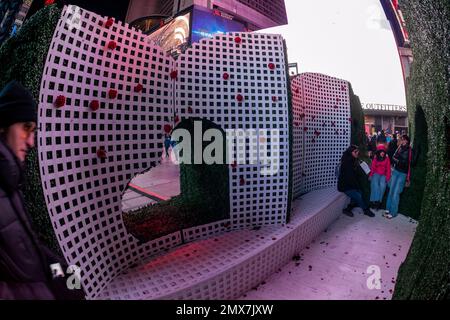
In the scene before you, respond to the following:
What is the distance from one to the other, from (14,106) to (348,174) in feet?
19.6

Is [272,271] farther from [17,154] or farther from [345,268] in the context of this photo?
[17,154]

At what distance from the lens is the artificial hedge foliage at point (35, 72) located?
78.0 inches

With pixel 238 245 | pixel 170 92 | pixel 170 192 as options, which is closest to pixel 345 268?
pixel 238 245

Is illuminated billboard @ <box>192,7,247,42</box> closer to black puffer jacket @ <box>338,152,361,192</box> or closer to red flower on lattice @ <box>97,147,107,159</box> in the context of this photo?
black puffer jacket @ <box>338,152,361,192</box>

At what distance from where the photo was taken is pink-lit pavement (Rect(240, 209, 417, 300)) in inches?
112

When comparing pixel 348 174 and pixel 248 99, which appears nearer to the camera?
pixel 248 99

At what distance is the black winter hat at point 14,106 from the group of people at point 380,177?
576 cm

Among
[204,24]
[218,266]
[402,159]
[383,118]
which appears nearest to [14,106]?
[218,266]

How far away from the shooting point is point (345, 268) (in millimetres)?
3344

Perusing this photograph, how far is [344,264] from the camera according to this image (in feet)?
11.4

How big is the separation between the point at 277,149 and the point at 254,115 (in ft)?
2.50

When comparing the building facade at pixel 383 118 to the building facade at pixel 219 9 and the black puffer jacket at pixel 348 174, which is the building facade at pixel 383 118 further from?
the black puffer jacket at pixel 348 174

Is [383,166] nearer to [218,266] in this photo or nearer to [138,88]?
[218,266]

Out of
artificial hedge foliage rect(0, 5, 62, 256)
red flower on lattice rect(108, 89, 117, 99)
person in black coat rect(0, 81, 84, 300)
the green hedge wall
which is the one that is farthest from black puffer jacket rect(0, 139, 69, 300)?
the green hedge wall
